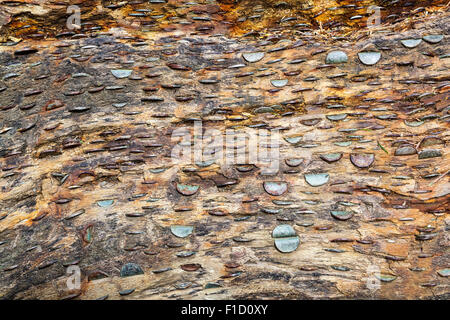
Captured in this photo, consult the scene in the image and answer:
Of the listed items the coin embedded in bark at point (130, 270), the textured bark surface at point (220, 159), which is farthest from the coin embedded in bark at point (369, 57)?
the coin embedded in bark at point (130, 270)

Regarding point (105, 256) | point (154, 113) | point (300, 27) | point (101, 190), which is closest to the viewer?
point (105, 256)

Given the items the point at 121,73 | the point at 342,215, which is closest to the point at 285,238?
the point at 342,215

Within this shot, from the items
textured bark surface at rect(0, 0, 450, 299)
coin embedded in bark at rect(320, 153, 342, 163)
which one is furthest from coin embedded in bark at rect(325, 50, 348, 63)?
coin embedded in bark at rect(320, 153, 342, 163)

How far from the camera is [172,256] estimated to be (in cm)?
228

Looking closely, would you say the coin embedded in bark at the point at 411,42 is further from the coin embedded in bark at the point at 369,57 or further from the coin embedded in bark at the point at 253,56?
the coin embedded in bark at the point at 253,56

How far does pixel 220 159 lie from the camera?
8.49 feet

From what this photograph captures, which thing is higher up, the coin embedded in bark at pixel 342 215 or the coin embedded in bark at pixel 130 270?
the coin embedded in bark at pixel 342 215

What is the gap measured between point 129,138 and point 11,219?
33.4 inches

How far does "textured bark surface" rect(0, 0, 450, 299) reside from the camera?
222 cm

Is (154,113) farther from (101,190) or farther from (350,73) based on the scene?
(350,73)

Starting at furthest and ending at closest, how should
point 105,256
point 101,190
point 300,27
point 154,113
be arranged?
point 300,27 → point 154,113 → point 101,190 → point 105,256

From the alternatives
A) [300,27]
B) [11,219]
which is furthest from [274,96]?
[11,219]

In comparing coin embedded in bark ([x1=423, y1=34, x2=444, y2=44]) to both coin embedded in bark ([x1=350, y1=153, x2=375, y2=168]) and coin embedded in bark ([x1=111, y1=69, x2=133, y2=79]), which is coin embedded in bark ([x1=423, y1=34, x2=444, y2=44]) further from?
coin embedded in bark ([x1=111, y1=69, x2=133, y2=79])

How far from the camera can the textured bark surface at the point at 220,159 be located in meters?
2.22
